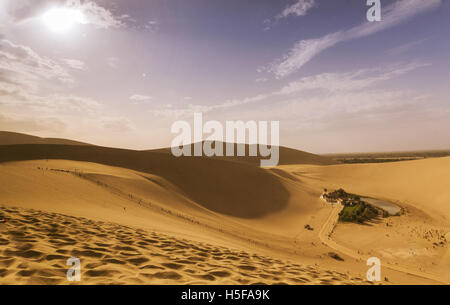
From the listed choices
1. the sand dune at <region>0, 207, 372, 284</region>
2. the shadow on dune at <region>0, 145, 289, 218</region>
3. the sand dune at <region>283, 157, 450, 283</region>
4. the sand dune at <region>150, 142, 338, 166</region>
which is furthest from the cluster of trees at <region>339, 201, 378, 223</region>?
the sand dune at <region>150, 142, 338, 166</region>

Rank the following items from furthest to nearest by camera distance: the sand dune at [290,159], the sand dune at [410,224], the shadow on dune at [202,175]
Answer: the sand dune at [290,159], the shadow on dune at [202,175], the sand dune at [410,224]

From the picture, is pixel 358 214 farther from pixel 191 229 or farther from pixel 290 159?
pixel 290 159

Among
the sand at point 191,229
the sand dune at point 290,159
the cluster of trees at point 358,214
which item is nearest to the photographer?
the sand at point 191,229

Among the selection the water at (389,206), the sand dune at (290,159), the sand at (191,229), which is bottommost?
the water at (389,206)

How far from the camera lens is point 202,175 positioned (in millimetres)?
17984

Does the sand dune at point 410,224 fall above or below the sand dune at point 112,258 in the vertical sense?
below

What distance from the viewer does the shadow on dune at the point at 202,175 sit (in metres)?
14.3

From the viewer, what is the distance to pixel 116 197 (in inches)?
333

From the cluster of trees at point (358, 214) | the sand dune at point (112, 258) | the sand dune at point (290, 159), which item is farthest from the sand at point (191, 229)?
the sand dune at point (290, 159)

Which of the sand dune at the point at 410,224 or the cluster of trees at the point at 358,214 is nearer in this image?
the sand dune at the point at 410,224

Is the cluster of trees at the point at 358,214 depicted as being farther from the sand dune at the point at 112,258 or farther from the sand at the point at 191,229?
the sand dune at the point at 112,258

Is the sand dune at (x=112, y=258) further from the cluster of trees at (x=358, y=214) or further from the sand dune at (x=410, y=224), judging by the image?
the cluster of trees at (x=358, y=214)

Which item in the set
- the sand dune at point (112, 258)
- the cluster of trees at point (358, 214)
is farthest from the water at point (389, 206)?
the sand dune at point (112, 258)

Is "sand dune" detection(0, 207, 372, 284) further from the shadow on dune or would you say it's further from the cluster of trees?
the cluster of trees
